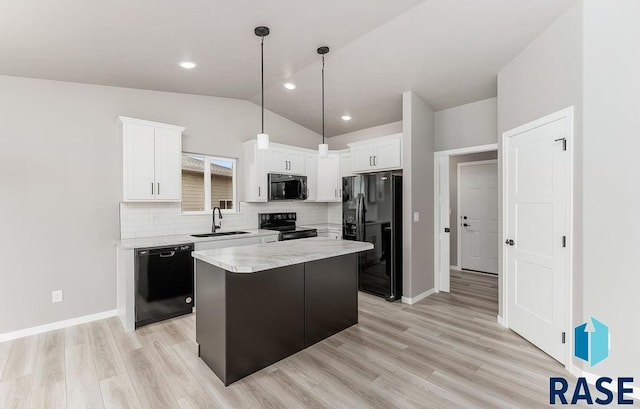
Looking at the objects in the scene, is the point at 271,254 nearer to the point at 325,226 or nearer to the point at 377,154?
the point at 377,154

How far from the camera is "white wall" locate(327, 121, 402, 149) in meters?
5.15

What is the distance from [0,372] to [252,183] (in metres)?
3.25

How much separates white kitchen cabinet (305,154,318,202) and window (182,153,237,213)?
1.29m

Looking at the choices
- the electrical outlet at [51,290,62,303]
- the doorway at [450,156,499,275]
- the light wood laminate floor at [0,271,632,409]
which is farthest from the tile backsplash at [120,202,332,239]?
the doorway at [450,156,499,275]

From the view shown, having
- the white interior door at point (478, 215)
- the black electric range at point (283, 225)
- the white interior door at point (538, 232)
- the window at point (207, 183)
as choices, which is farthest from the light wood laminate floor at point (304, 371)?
the white interior door at point (478, 215)

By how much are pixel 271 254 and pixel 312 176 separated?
3.12 meters

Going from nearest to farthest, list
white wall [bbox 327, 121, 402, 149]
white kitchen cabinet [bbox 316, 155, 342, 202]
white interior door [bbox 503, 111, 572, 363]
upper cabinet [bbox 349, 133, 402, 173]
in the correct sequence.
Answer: white interior door [bbox 503, 111, 572, 363]
upper cabinet [bbox 349, 133, 402, 173]
white wall [bbox 327, 121, 402, 149]
white kitchen cabinet [bbox 316, 155, 342, 202]

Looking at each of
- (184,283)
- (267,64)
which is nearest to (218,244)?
(184,283)

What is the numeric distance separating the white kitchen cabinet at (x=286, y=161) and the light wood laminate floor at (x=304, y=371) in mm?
2617

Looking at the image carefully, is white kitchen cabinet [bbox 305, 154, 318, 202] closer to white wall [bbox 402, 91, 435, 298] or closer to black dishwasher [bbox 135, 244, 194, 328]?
white wall [bbox 402, 91, 435, 298]

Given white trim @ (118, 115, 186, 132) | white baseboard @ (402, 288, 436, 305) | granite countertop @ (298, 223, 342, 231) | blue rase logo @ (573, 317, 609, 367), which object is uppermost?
white trim @ (118, 115, 186, 132)

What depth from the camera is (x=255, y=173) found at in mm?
4684

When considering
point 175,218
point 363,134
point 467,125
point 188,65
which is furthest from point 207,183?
point 467,125

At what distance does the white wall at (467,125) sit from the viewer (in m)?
4.02
